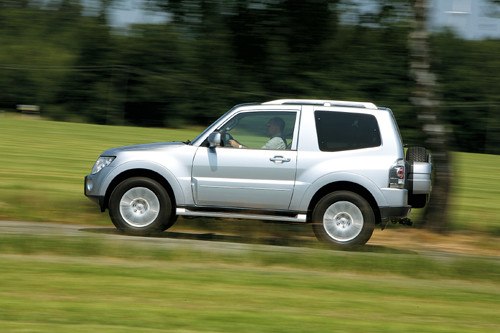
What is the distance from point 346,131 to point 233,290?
3419mm

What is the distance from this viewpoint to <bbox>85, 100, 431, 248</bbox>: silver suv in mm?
9555

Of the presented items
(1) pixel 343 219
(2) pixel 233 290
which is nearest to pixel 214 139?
(1) pixel 343 219

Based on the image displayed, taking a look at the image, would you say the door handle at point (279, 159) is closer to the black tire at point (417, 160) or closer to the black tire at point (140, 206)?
the black tire at point (140, 206)

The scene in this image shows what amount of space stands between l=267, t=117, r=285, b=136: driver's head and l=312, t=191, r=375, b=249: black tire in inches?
39.9

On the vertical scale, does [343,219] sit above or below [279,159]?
below

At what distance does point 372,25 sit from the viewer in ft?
39.7

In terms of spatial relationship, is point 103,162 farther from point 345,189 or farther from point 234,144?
point 345,189

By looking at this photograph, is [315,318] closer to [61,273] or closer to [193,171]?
[61,273]

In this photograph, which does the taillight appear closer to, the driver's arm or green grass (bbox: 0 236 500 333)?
green grass (bbox: 0 236 500 333)

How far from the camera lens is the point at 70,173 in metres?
17.8

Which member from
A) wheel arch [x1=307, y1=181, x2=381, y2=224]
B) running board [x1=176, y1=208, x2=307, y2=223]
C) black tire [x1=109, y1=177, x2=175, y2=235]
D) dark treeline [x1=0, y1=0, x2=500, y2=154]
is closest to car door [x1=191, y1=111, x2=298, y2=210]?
running board [x1=176, y1=208, x2=307, y2=223]

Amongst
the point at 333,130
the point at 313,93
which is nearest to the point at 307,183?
the point at 333,130

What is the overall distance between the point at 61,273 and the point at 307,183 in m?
3.46

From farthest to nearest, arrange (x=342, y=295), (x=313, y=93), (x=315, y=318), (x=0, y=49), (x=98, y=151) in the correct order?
(x=0, y=49) → (x=313, y=93) → (x=98, y=151) → (x=342, y=295) → (x=315, y=318)
